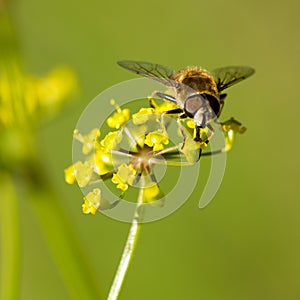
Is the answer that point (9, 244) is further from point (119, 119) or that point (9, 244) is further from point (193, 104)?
point (193, 104)

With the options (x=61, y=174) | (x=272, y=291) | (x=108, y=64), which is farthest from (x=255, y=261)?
(x=108, y=64)

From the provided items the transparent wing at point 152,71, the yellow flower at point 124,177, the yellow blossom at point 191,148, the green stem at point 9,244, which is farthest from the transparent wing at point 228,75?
the green stem at point 9,244

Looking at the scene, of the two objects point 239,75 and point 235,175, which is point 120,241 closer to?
point 235,175

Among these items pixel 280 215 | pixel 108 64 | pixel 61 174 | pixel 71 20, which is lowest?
pixel 280 215

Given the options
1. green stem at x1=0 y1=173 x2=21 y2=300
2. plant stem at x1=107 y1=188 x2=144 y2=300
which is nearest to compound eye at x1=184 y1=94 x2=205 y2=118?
plant stem at x1=107 y1=188 x2=144 y2=300

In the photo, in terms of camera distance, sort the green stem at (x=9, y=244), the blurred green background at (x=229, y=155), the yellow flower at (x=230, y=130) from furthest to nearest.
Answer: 1. the blurred green background at (x=229, y=155)
2. the green stem at (x=9, y=244)
3. the yellow flower at (x=230, y=130)

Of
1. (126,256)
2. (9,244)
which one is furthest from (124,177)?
(9,244)

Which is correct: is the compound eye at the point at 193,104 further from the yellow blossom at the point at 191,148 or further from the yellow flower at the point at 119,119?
the yellow flower at the point at 119,119
